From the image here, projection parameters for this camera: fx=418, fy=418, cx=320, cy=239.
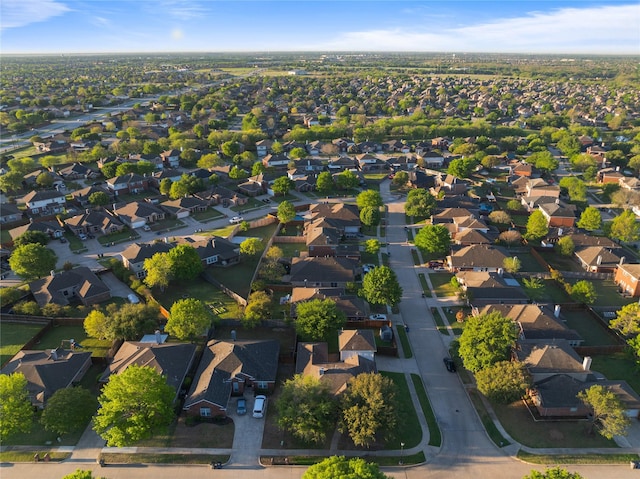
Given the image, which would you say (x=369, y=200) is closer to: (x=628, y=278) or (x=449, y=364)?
(x=628, y=278)

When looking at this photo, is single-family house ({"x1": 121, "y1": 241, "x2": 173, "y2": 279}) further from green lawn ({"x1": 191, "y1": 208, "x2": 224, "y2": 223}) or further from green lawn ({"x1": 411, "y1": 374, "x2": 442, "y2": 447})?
green lawn ({"x1": 411, "y1": 374, "x2": 442, "y2": 447})

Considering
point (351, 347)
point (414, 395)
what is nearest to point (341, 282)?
point (351, 347)

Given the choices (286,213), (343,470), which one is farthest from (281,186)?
(343,470)

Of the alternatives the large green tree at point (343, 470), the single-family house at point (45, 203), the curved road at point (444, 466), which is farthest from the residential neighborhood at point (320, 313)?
the large green tree at point (343, 470)

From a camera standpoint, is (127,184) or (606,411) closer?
(606,411)

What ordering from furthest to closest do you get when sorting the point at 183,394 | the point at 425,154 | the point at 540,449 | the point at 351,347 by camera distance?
1. the point at 425,154
2. the point at 351,347
3. the point at 183,394
4. the point at 540,449

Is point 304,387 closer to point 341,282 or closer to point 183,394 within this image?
point 183,394
